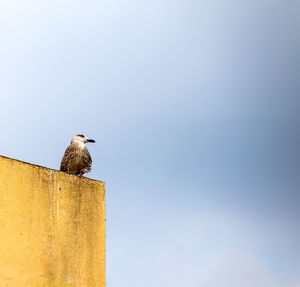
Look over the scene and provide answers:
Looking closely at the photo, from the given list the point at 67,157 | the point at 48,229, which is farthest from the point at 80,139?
the point at 48,229

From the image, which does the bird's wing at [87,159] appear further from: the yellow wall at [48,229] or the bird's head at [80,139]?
the yellow wall at [48,229]

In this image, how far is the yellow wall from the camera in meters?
5.59

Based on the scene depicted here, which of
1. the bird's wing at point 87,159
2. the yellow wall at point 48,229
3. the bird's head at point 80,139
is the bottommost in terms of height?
the yellow wall at point 48,229

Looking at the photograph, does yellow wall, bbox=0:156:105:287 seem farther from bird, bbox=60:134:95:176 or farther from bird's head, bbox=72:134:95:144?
bird's head, bbox=72:134:95:144

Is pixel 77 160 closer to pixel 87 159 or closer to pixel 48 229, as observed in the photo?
pixel 87 159

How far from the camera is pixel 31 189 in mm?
5980

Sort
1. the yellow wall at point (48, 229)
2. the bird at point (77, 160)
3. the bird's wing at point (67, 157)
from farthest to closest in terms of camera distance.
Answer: the bird's wing at point (67, 157), the bird at point (77, 160), the yellow wall at point (48, 229)

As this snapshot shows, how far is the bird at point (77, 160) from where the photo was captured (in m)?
10.7

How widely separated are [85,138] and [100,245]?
5420 millimetres

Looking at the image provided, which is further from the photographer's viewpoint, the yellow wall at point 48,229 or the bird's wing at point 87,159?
the bird's wing at point 87,159

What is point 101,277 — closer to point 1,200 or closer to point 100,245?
point 100,245

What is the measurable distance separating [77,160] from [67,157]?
35 centimetres

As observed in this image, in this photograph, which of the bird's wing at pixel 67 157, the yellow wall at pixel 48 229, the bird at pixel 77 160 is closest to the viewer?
the yellow wall at pixel 48 229

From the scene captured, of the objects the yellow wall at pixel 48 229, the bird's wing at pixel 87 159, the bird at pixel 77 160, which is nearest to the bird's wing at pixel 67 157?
the bird at pixel 77 160
